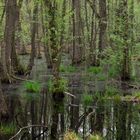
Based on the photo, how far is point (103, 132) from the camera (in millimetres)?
10867

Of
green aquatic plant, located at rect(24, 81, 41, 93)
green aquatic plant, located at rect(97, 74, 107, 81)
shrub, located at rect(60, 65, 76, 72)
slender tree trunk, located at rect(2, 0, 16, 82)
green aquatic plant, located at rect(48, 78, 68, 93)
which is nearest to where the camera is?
green aquatic plant, located at rect(48, 78, 68, 93)

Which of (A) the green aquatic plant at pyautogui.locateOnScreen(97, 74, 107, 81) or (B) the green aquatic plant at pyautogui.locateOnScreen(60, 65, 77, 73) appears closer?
(A) the green aquatic plant at pyautogui.locateOnScreen(97, 74, 107, 81)

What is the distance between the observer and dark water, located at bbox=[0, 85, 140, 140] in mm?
10789

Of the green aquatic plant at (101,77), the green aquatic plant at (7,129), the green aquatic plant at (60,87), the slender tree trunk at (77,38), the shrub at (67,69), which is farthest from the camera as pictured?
the slender tree trunk at (77,38)

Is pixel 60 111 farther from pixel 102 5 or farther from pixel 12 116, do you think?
pixel 102 5

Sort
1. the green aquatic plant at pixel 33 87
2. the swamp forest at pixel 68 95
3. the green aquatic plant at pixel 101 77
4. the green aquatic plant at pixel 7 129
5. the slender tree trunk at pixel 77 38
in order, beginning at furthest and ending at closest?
1. the slender tree trunk at pixel 77 38
2. the green aquatic plant at pixel 101 77
3. the green aquatic plant at pixel 33 87
4. the swamp forest at pixel 68 95
5. the green aquatic plant at pixel 7 129

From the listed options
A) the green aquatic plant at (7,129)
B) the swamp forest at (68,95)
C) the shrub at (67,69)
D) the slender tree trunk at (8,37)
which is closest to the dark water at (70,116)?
the swamp forest at (68,95)

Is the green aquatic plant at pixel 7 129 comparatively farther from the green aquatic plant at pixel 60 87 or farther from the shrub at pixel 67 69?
the shrub at pixel 67 69

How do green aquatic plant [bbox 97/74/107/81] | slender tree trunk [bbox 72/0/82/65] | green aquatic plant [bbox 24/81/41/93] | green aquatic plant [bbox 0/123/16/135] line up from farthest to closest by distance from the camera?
1. slender tree trunk [bbox 72/0/82/65]
2. green aquatic plant [bbox 97/74/107/81]
3. green aquatic plant [bbox 24/81/41/93]
4. green aquatic plant [bbox 0/123/16/135]

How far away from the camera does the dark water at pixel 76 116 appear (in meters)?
10.8

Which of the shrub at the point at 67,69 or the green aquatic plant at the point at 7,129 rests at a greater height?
the shrub at the point at 67,69

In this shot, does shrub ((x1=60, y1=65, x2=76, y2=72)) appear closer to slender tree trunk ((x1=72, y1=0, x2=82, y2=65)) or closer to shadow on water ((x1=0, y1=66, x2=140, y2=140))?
slender tree trunk ((x1=72, y1=0, x2=82, y2=65))

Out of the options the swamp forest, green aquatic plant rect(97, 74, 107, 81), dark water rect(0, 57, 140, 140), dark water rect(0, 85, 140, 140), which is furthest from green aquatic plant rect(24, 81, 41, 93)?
green aquatic plant rect(97, 74, 107, 81)

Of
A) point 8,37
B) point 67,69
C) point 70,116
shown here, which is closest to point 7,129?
point 70,116
